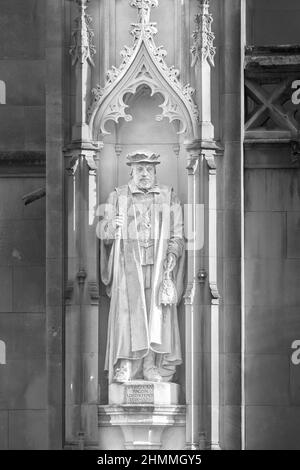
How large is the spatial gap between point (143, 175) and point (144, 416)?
9.37 ft

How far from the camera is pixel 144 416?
3631 centimetres

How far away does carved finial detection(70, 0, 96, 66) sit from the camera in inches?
1444

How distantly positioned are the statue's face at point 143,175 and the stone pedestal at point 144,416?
2341 millimetres

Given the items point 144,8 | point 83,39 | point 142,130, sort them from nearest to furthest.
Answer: point 83,39 → point 144,8 → point 142,130

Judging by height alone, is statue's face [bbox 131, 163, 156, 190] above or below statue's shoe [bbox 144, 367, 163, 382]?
above

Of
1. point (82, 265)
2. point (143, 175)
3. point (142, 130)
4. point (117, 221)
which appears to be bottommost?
point (82, 265)

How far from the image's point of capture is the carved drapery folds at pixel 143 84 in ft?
120

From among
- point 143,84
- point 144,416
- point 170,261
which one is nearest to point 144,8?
point 143,84

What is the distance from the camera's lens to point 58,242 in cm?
3672

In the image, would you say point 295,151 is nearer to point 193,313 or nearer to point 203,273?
point 203,273

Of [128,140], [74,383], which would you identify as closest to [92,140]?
[128,140]

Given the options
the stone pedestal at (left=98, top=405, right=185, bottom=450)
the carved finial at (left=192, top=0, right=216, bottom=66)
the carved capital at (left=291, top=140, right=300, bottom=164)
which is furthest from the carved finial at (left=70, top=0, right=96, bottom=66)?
the stone pedestal at (left=98, top=405, right=185, bottom=450)

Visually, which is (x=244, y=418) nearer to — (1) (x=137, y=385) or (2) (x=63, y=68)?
(1) (x=137, y=385)

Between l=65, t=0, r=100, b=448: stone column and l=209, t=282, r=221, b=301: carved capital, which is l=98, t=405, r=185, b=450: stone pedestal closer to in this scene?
l=65, t=0, r=100, b=448: stone column
